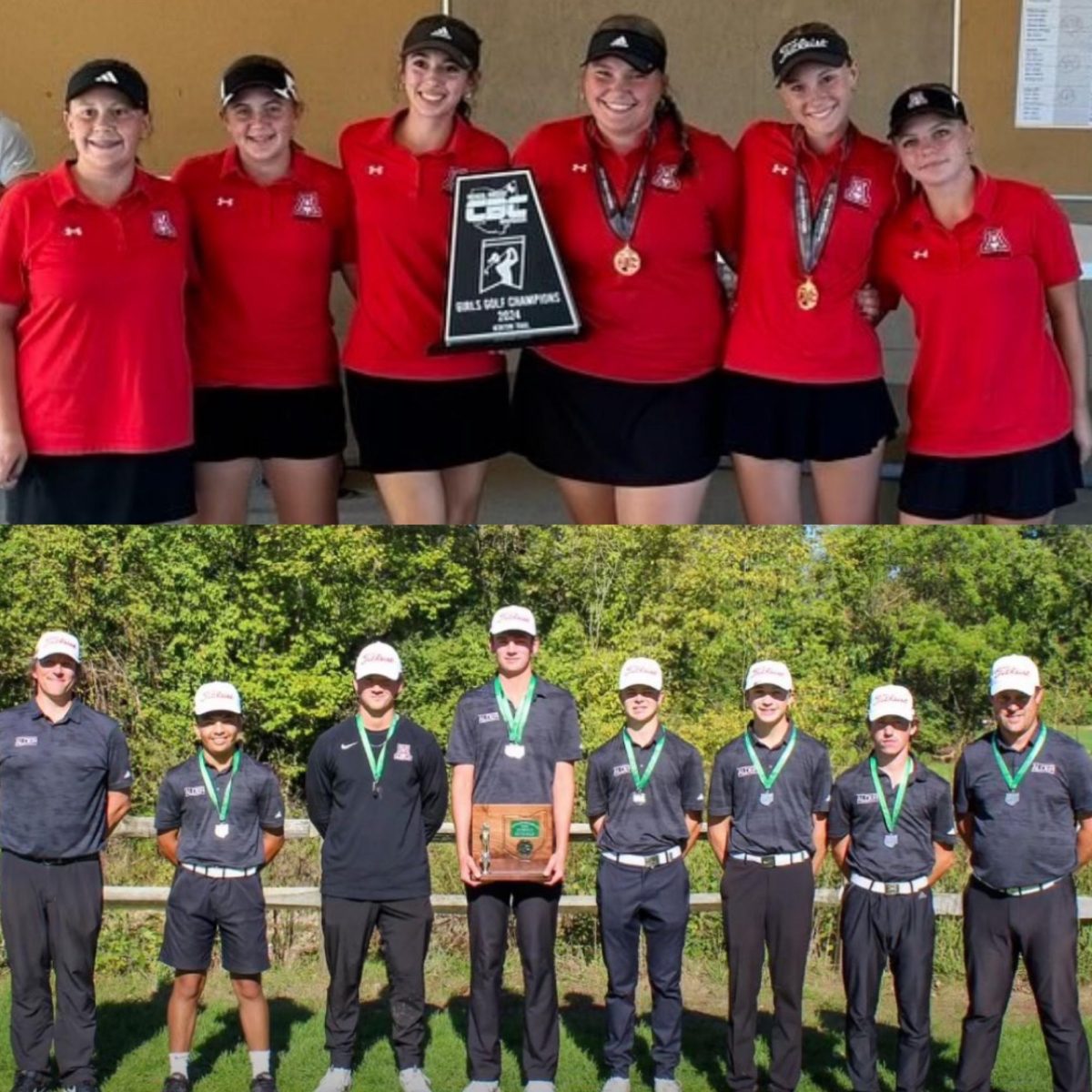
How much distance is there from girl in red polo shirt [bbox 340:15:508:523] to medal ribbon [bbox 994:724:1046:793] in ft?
4.96

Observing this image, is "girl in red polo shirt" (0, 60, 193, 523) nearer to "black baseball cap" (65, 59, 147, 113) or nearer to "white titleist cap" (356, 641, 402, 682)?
"black baseball cap" (65, 59, 147, 113)

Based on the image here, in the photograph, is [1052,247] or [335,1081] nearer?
[335,1081]

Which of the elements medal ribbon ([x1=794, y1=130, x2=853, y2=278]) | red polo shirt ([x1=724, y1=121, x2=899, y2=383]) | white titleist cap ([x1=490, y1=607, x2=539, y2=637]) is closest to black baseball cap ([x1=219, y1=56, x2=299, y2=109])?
red polo shirt ([x1=724, y1=121, x2=899, y2=383])

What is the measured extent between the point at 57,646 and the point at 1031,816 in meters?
2.32

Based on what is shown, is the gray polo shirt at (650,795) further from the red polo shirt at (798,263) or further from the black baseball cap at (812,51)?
the black baseball cap at (812,51)

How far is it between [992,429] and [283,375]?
71.3 inches

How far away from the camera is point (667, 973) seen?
163 inches

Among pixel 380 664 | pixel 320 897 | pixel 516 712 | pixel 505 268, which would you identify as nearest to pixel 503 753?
pixel 516 712

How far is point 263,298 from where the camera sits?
4.45 m

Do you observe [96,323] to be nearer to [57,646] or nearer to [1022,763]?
[57,646]

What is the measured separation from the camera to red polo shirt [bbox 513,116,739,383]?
14.1ft

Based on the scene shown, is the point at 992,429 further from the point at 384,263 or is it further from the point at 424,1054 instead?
the point at 424,1054

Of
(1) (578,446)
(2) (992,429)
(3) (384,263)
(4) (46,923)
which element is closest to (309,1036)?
(4) (46,923)

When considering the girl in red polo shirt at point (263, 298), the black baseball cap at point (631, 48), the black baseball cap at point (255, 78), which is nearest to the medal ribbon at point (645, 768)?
the girl in red polo shirt at point (263, 298)
